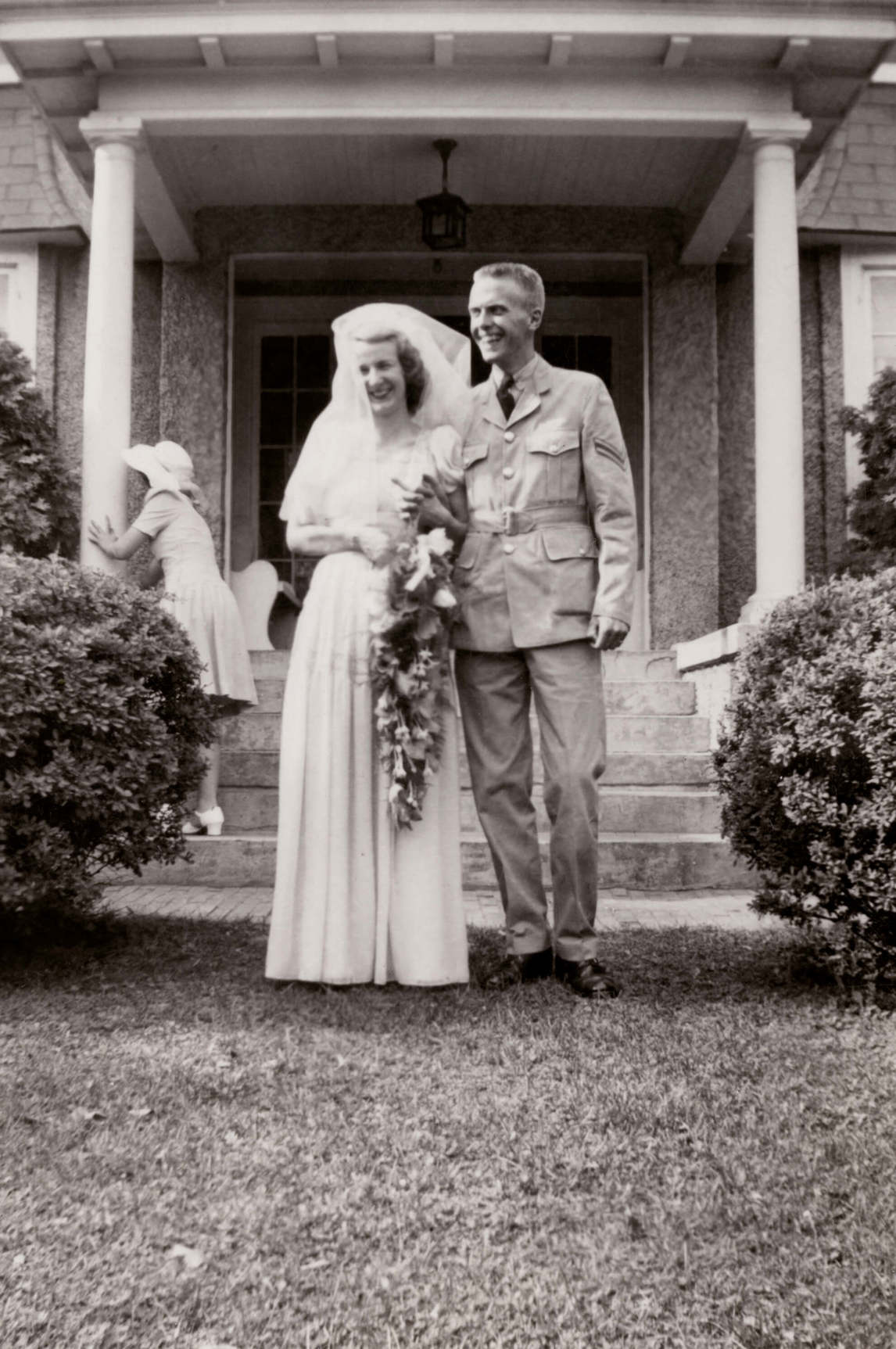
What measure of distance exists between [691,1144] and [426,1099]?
56 cm

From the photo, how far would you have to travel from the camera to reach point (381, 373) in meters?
3.52

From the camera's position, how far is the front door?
29.3 feet

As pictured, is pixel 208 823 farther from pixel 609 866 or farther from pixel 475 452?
pixel 475 452

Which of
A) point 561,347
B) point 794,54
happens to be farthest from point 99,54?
point 561,347

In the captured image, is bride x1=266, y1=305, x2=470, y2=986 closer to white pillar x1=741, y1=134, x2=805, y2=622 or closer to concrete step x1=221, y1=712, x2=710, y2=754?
concrete step x1=221, y1=712, x2=710, y2=754

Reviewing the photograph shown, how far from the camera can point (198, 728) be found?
439 cm

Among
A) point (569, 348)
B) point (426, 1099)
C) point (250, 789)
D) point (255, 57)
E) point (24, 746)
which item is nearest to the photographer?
point (426, 1099)

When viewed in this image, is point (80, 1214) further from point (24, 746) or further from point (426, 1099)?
point (24, 746)

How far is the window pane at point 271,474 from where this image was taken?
29.7ft

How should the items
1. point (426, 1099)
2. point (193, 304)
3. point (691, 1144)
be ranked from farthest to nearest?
point (193, 304) < point (426, 1099) < point (691, 1144)

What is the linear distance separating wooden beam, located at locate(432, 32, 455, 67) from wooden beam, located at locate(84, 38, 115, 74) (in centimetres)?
172

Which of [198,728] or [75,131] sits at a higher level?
[75,131]

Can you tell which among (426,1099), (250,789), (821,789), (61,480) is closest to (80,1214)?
(426,1099)

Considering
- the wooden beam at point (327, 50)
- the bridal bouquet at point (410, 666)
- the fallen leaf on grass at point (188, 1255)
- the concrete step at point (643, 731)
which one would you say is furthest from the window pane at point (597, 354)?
the fallen leaf on grass at point (188, 1255)
